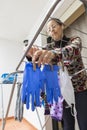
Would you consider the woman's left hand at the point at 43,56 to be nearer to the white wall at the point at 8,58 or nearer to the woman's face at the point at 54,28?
the woman's face at the point at 54,28

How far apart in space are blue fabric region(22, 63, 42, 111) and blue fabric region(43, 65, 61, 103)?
0.05 metres

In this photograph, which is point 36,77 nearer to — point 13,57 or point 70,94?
point 70,94

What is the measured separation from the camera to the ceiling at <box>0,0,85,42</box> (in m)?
2.44

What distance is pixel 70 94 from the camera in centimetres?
101

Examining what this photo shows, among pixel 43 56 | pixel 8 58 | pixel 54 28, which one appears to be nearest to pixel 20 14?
pixel 8 58

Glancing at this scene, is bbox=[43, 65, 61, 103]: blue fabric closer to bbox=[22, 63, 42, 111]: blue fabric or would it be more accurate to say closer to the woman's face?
bbox=[22, 63, 42, 111]: blue fabric

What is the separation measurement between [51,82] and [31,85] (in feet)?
0.42

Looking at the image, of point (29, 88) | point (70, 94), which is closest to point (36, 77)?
point (29, 88)

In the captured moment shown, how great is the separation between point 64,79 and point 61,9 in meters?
1.49

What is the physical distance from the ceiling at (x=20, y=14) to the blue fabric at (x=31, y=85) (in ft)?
4.93

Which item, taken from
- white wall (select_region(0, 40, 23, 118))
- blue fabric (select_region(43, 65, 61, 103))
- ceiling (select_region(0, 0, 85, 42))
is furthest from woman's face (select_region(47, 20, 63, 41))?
white wall (select_region(0, 40, 23, 118))

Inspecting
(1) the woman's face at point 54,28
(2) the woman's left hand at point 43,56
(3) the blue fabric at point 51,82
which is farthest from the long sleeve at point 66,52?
(1) the woman's face at point 54,28

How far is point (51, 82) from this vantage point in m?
0.91

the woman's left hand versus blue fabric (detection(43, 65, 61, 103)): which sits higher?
the woman's left hand
